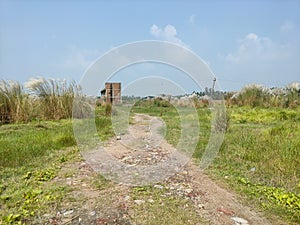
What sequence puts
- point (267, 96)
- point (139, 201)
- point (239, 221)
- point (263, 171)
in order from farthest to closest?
point (267, 96)
point (263, 171)
point (139, 201)
point (239, 221)

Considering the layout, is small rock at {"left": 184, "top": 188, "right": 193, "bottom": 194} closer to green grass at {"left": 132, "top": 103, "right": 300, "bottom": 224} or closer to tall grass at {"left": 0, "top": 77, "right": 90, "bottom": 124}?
green grass at {"left": 132, "top": 103, "right": 300, "bottom": 224}

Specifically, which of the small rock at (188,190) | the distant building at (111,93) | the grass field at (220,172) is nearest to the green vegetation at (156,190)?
the grass field at (220,172)

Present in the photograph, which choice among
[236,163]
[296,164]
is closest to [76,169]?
[236,163]

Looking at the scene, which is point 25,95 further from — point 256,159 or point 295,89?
point 295,89

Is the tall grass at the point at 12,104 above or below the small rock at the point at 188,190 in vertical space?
above

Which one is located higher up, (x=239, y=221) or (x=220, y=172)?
(x=220, y=172)

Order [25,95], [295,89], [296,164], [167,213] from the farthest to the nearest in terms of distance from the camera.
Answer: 1. [295,89]
2. [25,95]
3. [296,164]
4. [167,213]

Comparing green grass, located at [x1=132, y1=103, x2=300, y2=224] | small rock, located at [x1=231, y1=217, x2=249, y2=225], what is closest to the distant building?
green grass, located at [x1=132, y1=103, x2=300, y2=224]

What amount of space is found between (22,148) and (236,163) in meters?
3.36

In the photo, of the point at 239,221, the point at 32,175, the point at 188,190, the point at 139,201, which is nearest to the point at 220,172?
the point at 188,190

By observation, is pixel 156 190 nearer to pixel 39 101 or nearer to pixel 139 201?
pixel 139 201

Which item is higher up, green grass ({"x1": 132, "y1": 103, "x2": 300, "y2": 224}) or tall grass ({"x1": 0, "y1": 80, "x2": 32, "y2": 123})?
tall grass ({"x1": 0, "y1": 80, "x2": 32, "y2": 123})

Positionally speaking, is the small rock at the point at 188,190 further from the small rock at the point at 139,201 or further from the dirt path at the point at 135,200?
the small rock at the point at 139,201

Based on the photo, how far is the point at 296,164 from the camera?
3.14 meters
